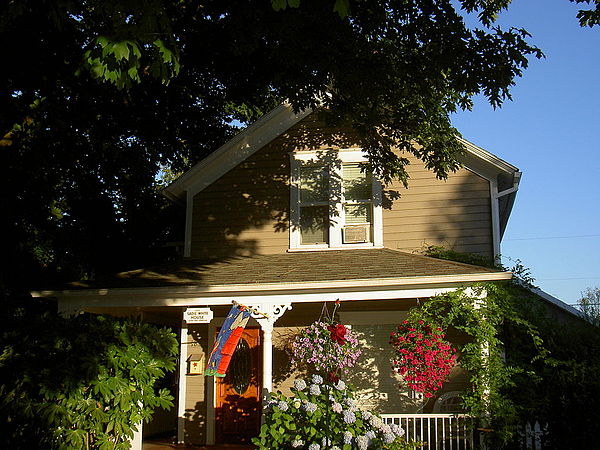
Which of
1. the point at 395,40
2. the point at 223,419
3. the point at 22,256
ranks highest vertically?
the point at 395,40

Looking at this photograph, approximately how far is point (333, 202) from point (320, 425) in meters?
5.52

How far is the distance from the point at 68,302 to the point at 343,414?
5.24 meters

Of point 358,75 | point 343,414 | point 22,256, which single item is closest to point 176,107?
point 22,256

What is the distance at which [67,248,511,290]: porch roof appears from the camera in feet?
32.1

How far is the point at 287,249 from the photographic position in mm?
12539

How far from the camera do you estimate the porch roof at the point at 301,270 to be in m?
9.77

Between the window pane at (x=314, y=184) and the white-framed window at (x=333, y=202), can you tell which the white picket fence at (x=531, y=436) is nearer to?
the white-framed window at (x=333, y=202)

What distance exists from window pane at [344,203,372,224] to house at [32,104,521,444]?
0.02 meters

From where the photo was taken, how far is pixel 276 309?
10164 millimetres

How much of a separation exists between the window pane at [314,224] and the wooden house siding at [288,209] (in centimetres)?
31

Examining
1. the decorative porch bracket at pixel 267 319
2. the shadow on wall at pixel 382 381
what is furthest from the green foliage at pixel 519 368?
the decorative porch bracket at pixel 267 319

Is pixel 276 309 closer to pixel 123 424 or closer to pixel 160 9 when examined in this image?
pixel 123 424

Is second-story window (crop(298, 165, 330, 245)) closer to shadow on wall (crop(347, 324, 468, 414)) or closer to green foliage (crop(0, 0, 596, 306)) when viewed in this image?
green foliage (crop(0, 0, 596, 306))

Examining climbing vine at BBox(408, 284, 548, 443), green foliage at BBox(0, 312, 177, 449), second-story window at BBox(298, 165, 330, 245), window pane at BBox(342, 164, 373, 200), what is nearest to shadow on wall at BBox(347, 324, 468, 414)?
climbing vine at BBox(408, 284, 548, 443)
